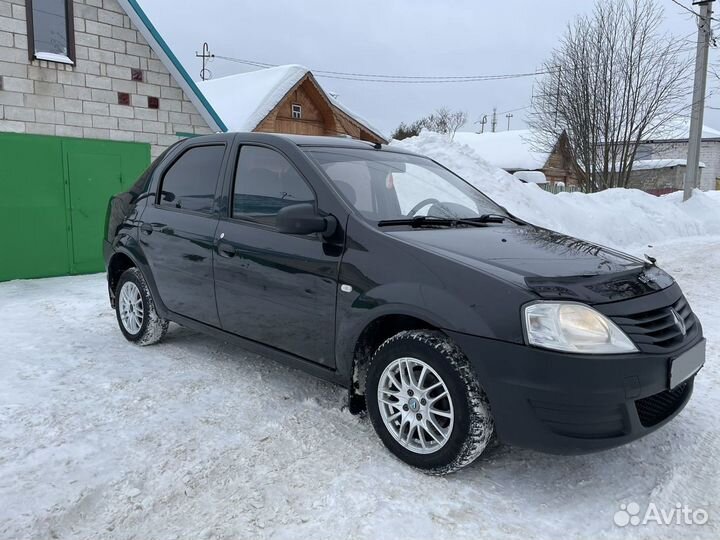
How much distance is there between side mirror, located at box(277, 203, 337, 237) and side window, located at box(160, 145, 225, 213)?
1122 millimetres

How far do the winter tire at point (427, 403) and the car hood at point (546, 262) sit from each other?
459 millimetres

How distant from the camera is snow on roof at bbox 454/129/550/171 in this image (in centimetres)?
3926

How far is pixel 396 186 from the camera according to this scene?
3828mm

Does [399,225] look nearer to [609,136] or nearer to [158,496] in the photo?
[158,496]

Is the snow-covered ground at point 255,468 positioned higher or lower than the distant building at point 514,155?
lower

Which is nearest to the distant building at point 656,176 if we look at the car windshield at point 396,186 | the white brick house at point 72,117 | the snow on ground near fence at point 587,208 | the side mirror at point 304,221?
the snow on ground near fence at point 587,208

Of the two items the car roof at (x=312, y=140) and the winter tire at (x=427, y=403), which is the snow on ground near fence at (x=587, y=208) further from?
the winter tire at (x=427, y=403)

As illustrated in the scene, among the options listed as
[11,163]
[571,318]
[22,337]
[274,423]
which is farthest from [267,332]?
[11,163]

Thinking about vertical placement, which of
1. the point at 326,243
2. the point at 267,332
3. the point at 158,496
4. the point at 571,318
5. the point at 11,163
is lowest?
the point at 158,496

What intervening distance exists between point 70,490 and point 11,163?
22.2ft

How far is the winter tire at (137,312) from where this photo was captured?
15.8ft

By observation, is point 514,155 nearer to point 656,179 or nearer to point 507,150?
point 507,150

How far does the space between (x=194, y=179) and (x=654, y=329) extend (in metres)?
3.31

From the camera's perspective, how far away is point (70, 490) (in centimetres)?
275
